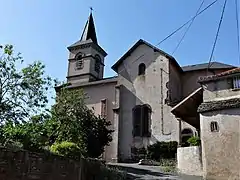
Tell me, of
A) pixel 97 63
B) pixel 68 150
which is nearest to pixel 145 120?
pixel 68 150

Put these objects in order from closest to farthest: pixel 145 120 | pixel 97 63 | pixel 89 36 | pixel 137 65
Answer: pixel 145 120 → pixel 137 65 → pixel 97 63 → pixel 89 36

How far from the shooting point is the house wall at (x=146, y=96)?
28875 millimetres

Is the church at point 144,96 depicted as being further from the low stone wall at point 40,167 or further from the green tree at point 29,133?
the low stone wall at point 40,167

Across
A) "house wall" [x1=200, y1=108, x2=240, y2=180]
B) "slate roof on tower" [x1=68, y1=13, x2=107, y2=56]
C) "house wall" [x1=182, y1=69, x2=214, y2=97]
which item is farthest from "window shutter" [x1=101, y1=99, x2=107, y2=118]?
"house wall" [x1=200, y1=108, x2=240, y2=180]

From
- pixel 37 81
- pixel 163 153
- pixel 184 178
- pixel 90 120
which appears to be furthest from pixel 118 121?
pixel 184 178

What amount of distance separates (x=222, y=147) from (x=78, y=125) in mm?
10173

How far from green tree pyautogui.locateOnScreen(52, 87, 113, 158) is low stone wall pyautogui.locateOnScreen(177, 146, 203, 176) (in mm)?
5954

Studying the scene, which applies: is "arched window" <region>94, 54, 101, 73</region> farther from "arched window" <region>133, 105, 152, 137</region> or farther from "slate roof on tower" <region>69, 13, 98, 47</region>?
"arched window" <region>133, 105, 152, 137</region>

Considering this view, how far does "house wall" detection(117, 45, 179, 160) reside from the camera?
94.7 ft

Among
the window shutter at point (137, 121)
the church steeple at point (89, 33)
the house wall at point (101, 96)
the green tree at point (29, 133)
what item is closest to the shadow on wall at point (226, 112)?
the green tree at point (29, 133)

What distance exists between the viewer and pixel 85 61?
139ft

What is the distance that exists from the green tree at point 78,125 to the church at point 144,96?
6925 millimetres

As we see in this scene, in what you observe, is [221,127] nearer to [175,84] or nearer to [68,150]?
[68,150]

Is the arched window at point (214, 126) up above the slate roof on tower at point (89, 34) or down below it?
below
